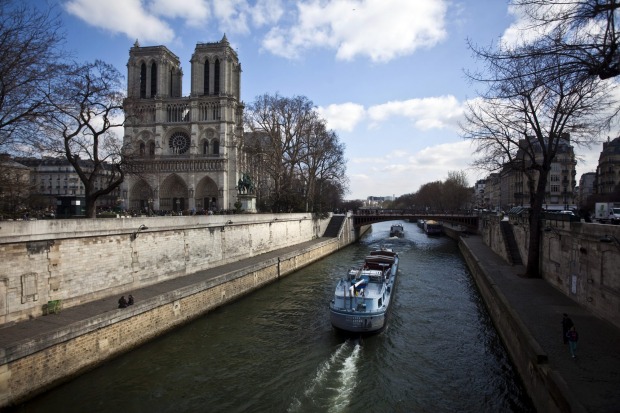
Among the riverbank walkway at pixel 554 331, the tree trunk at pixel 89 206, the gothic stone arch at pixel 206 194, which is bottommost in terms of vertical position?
the riverbank walkway at pixel 554 331

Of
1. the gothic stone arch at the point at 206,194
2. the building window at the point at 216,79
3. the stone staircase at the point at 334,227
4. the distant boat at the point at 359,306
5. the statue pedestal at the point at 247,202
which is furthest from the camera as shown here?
the building window at the point at 216,79

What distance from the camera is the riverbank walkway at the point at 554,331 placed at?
7.79 m

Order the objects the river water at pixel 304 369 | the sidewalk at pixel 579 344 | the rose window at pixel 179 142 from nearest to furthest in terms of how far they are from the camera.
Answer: the sidewalk at pixel 579 344 → the river water at pixel 304 369 → the rose window at pixel 179 142

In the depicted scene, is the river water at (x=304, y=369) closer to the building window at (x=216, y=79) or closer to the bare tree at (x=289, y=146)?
the bare tree at (x=289, y=146)

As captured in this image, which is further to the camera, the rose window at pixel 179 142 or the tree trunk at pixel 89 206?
the rose window at pixel 179 142

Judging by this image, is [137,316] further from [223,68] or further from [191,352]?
[223,68]

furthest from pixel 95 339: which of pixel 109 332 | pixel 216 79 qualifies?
pixel 216 79

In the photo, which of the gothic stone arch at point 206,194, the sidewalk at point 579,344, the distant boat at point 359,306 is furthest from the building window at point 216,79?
the sidewalk at point 579,344

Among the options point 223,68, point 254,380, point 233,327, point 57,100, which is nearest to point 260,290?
point 233,327

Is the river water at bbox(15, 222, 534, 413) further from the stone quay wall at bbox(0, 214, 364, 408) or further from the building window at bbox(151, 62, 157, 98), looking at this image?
the building window at bbox(151, 62, 157, 98)

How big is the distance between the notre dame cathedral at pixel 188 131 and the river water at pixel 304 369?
42.7m

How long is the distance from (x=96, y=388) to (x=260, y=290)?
38.9ft

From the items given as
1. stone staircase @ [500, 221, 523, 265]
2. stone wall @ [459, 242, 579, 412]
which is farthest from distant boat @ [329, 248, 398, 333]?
stone staircase @ [500, 221, 523, 265]

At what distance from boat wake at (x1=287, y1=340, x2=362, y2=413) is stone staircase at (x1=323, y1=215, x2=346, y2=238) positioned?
32.6 meters
